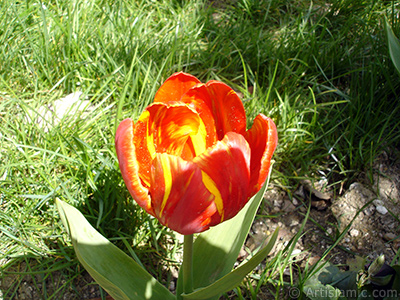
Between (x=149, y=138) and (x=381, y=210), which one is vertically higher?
(x=149, y=138)

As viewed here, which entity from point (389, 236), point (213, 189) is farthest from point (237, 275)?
point (389, 236)

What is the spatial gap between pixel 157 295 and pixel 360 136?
4.22ft

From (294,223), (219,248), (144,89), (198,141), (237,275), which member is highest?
(198,141)

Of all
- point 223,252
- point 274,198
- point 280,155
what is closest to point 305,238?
point 274,198

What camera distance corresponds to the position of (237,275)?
1.05 meters

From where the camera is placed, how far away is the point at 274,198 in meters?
1.96

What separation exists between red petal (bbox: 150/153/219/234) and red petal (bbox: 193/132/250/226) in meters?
0.02

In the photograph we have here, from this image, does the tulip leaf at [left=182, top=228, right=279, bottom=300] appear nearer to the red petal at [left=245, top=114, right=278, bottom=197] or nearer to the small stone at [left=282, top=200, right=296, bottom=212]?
the red petal at [left=245, top=114, right=278, bottom=197]

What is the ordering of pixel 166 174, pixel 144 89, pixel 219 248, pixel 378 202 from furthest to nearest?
pixel 144 89
pixel 378 202
pixel 219 248
pixel 166 174

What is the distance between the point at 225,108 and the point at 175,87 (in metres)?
0.15

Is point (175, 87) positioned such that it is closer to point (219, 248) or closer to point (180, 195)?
point (180, 195)

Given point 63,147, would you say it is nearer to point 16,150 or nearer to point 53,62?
point 16,150

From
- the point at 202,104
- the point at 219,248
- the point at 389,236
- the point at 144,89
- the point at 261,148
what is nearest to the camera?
the point at 261,148

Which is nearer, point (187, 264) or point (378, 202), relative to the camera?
point (187, 264)
